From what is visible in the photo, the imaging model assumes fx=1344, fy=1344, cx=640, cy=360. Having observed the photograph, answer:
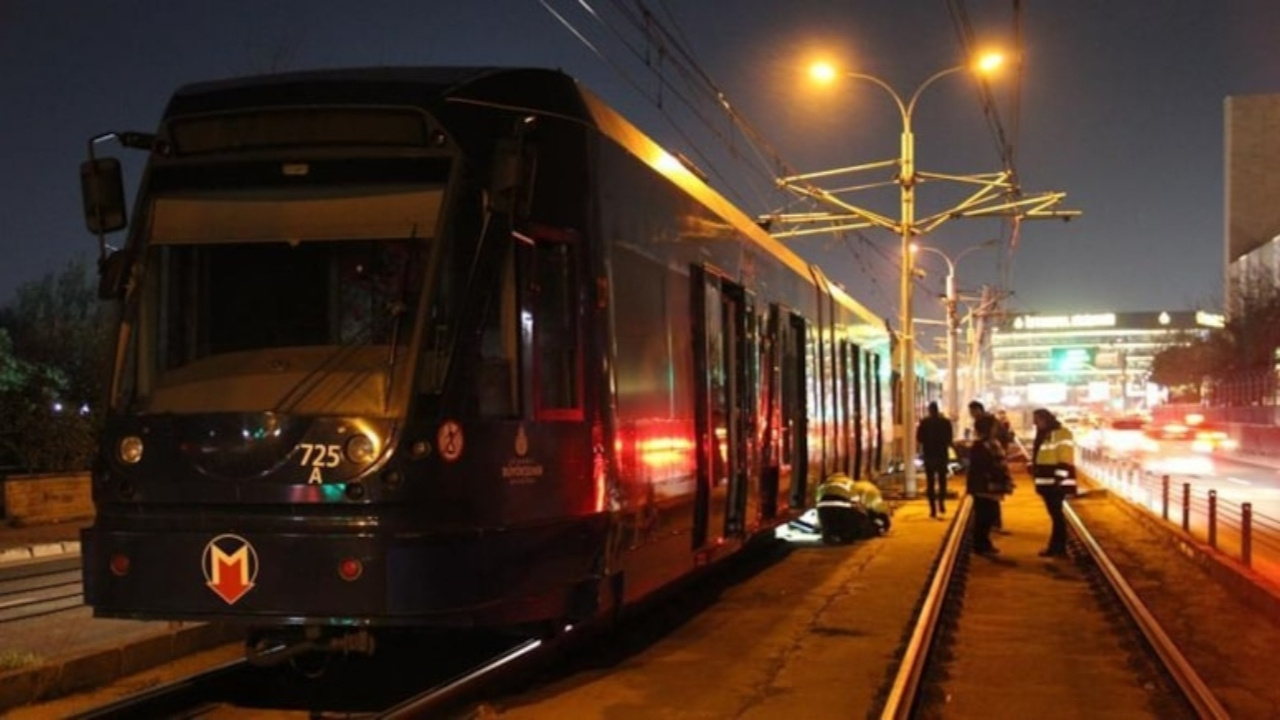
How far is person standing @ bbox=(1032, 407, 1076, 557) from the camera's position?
15.7 m

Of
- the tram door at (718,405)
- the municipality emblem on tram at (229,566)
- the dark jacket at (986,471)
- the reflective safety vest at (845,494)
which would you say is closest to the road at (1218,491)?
the dark jacket at (986,471)

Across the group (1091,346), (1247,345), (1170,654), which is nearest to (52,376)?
(1170,654)

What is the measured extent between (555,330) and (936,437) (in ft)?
46.1

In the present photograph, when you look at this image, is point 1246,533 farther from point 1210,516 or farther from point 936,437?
point 936,437

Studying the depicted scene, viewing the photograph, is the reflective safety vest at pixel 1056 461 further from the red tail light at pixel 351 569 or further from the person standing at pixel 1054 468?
the red tail light at pixel 351 569

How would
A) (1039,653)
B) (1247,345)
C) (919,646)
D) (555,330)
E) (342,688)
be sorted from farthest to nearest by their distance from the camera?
(1247,345), (1039,653), (919,646), (342,688), (555,330)

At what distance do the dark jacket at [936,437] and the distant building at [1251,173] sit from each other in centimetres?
8470

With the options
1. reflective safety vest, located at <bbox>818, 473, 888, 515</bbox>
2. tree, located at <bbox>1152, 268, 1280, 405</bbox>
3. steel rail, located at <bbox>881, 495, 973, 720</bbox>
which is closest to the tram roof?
steel rail, located at <bbox>881, 495, 973, 720</bbox>

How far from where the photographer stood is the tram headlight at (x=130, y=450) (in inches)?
279

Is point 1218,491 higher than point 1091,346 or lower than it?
lower

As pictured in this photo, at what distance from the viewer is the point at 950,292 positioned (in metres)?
43.4

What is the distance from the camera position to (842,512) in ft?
57.6

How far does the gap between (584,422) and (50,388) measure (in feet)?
78.3

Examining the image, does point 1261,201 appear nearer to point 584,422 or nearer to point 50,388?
point 50,388
